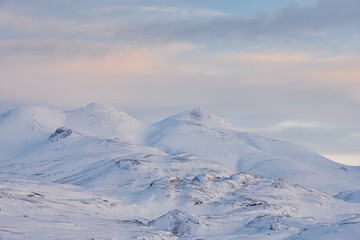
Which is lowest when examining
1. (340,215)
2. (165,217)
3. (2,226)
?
(340,215)

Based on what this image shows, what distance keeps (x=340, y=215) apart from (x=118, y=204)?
2546 inches

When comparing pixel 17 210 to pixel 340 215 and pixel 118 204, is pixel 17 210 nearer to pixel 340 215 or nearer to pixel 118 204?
pixel 118 204

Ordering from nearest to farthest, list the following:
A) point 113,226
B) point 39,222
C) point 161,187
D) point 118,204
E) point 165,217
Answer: point 39,222 → point 113,226 → point 165,217 → point 118,204 → point 161,187

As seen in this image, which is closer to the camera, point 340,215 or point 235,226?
point 235,226

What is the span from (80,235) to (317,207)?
11366 cm

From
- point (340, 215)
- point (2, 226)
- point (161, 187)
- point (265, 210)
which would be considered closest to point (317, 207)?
point (340, 215)

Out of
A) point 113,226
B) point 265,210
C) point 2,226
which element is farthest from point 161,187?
point 2,226

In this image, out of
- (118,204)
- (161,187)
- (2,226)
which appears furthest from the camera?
(161,187)

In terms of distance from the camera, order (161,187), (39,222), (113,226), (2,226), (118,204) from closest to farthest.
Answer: (2,226)
(39,222)
(113,226)
(118,204)
(161,187)

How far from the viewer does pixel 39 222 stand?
353 ft

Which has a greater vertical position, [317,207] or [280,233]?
[280,233]

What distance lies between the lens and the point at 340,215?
18700cm

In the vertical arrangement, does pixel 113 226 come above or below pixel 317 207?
above

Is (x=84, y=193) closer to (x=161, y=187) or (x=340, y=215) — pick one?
(x=161, y=187)
